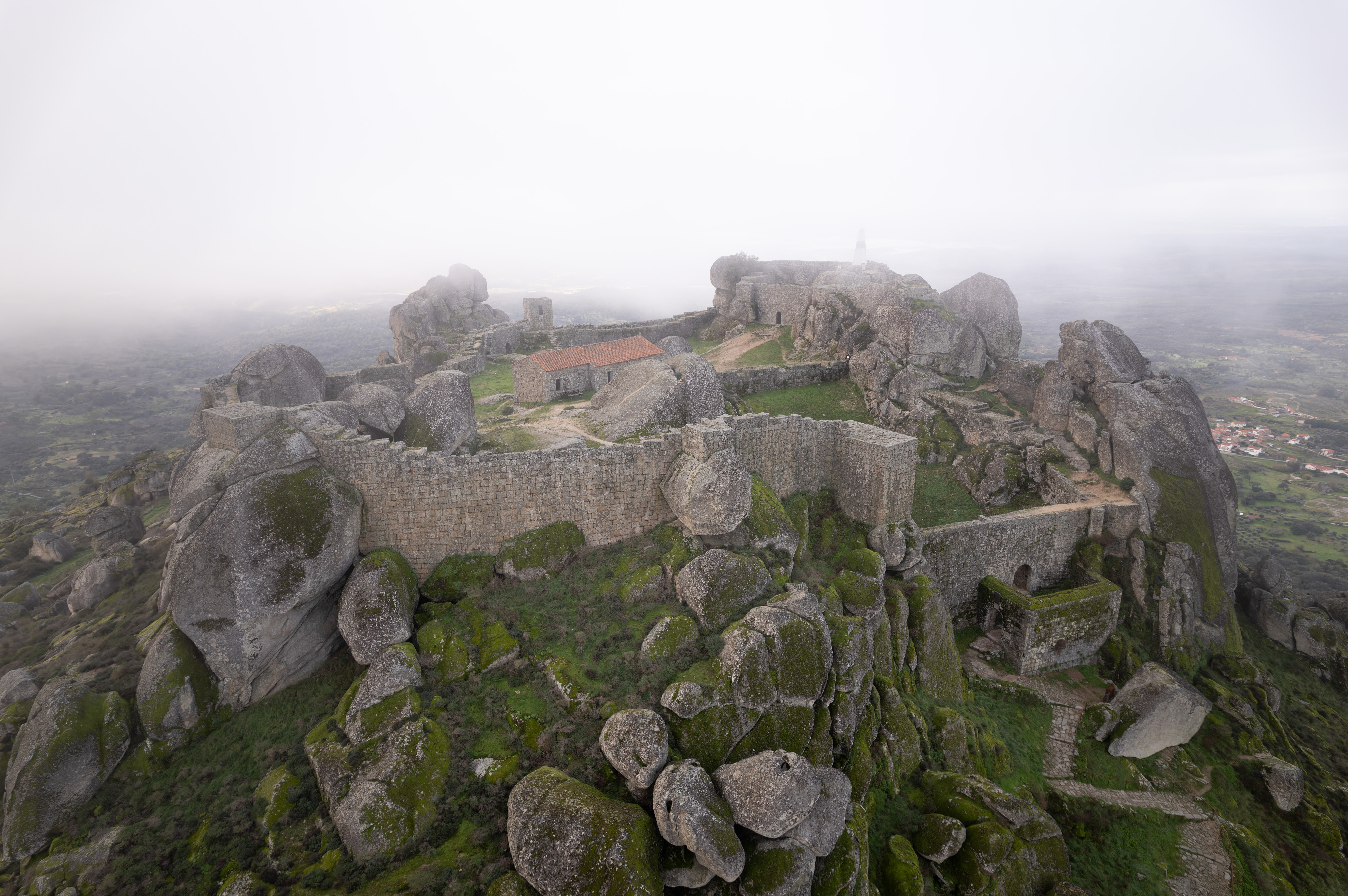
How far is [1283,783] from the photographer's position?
52.3 feet

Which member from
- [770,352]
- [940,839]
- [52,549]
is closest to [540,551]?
[940,839]

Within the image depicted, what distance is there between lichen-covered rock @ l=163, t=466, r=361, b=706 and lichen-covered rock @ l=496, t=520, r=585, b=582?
11.3 ft

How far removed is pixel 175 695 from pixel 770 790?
38.0 feet

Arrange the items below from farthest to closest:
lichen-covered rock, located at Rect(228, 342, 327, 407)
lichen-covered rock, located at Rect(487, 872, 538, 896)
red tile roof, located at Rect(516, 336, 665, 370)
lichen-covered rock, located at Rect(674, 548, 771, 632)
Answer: red tile roof, located at Rect(516, 336, 665, 370) < lichen-covered rock, located at Rect(228, 342, 327, 407) < lichen-covered rock, located at Rect(674, 548, 771, 632) < lichen-covered rock, located at Rect(487, 872, 538, 896)

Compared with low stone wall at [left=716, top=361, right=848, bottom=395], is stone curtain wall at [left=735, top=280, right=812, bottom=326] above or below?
above

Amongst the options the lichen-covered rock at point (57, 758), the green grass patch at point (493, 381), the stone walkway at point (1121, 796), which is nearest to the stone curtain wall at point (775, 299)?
the green grass patch at point (493, 381)

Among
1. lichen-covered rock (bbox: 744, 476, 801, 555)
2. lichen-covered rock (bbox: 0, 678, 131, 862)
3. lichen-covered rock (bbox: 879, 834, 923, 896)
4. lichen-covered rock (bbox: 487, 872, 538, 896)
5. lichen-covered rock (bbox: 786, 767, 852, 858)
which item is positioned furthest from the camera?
lichen-covered rock (bbox: 744, 476, 801, 555)

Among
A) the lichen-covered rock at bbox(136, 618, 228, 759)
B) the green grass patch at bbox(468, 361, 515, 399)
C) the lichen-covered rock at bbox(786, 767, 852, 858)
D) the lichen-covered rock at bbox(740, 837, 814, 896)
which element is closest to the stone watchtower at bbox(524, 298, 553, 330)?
the green grass patch at bbox(468, 361, 515, 399)

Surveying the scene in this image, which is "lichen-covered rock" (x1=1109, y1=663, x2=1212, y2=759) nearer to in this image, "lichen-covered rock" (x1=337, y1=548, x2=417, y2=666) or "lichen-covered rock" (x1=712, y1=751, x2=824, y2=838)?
"lichen-covered rock" (x1=712, y1=751, x2=824, y2=838)

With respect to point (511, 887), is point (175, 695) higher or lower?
higher

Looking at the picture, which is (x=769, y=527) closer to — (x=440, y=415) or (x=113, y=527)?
(x=440, y=415)

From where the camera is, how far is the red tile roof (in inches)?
978

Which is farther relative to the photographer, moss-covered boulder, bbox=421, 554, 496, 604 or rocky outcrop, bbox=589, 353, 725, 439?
rocky outcrop, bbox=589, 353, 725, 439

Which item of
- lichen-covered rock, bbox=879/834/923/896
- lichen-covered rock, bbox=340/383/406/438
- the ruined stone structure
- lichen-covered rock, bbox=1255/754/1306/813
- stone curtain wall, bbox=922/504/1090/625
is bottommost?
lichen-covered rock, bbox=1255/754/1306/813
